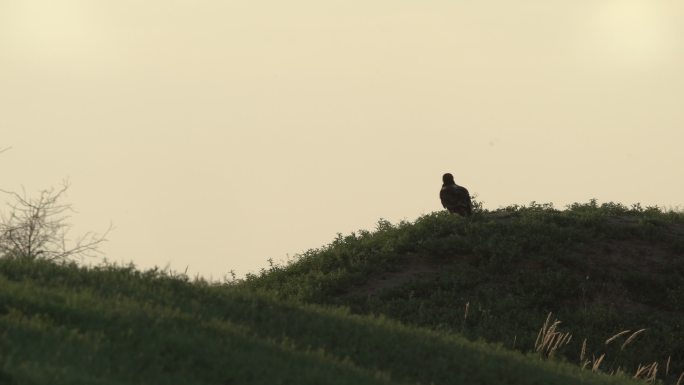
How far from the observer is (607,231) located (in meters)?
31.8

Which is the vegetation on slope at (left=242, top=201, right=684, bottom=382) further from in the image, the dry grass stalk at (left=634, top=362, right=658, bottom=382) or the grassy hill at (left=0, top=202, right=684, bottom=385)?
the dry grass stalk at (left=634, top=362, right=658, bottom=382)

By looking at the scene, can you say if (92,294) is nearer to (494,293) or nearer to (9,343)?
(9,343)

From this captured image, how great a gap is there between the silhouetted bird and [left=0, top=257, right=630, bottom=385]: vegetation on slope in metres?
15.6

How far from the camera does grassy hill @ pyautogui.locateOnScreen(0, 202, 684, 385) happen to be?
12.1m

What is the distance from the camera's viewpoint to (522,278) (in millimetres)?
28922

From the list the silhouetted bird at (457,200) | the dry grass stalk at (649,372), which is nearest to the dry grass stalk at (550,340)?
the dry grass stalk at (649,372)

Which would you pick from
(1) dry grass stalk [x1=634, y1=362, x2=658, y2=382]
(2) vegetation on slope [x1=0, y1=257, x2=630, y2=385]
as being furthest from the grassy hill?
(1) dry grass stalk [x1=634, y1=362, x2=658, y2=382]

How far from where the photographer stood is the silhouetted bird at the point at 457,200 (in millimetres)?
33062

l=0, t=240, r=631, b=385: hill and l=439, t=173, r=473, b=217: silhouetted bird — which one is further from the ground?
l=439, t=173, r=473, b=217: silhouetted bird

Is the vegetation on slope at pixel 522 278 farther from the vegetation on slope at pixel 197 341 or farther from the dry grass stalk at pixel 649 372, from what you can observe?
the vegetation on slope at pixel 197 341

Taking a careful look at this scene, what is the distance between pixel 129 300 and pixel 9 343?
3010 mm

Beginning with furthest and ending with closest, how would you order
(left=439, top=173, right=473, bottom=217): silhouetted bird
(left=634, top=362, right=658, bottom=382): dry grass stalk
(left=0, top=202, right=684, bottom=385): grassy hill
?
(left=439, top=173, right=473, bottom=217): silhouetted bird → (left=634, top=362, right=658, bottom=382): dry grass stalk → (left=0, top=202, right=684, bottom=385): grassy hill

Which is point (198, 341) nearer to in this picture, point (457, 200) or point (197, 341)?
point (197, 341)

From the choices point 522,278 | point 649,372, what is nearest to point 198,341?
point 649,372
